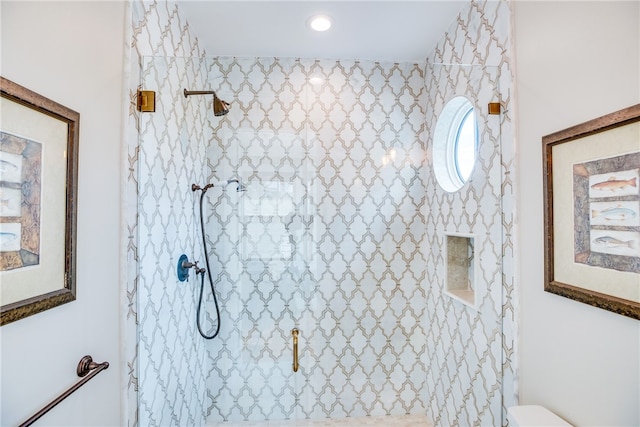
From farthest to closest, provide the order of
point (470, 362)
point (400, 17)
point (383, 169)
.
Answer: point (383, 169), point (400, 17), point (470, 362)

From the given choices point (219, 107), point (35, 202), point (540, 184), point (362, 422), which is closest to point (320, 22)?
point (219, 107)

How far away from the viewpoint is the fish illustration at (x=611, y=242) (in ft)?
3.09

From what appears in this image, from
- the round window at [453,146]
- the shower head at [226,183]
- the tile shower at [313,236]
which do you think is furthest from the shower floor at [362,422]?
the round window at [453,146]

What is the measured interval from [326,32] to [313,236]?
1.29m

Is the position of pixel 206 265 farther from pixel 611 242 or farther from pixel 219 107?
pixel 611 242

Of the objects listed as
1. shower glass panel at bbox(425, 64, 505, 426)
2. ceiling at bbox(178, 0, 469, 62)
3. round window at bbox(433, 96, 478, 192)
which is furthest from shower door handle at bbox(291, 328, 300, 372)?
ceiling at bbox(178, 0, 469, 62)

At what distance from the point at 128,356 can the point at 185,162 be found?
994 mm

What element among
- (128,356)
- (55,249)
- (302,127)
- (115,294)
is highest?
(302,127)

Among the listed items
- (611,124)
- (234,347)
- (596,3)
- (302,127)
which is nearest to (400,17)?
(302,127)

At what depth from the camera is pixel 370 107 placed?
7.57 feet

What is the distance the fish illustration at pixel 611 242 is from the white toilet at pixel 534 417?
0.66m

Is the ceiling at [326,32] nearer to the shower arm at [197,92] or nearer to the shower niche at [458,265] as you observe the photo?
the shower arm at [197,92]

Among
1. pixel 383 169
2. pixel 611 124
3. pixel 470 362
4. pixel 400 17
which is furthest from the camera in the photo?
pixel 383 169

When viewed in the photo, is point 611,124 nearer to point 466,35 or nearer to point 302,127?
point 466,35
